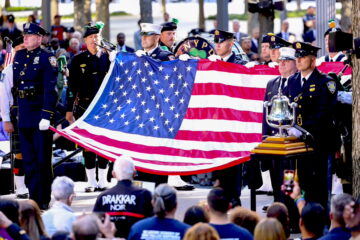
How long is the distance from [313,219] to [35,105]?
545 cm

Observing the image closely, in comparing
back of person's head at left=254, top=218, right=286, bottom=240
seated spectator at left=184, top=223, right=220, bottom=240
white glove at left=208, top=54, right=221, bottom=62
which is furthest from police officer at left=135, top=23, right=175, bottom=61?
seated spectator at left=184, top=223, right=220, bottom=240

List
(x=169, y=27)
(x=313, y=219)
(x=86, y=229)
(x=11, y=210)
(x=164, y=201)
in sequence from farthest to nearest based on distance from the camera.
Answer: (x=169, y=27) → (x=11, y=210) → (x=164, y=201) → (x=313, y=219) → (x=86, y=229)

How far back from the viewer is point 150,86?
15133mm

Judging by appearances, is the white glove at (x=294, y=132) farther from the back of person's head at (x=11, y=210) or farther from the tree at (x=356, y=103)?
the back of person's head at (x=11, y=210)

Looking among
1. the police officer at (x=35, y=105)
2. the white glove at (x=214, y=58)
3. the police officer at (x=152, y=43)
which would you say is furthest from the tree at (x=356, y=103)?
the police officer at (x=35, y=105)

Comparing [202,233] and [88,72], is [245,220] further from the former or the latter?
[88,72]

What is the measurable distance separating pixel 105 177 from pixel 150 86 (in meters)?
1.74

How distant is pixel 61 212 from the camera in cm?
1056

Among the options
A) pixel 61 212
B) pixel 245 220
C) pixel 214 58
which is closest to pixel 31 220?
pixel 61 212

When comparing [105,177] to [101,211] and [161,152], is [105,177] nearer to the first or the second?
[161,152]

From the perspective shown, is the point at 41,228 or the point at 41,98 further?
the point at 41,98

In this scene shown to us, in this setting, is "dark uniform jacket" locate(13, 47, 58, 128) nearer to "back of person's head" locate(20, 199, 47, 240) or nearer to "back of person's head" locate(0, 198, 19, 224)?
"back of person's head" locate(0, 198, 19, 224)

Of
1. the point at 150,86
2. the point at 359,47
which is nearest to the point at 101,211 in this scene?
the point at 359,47

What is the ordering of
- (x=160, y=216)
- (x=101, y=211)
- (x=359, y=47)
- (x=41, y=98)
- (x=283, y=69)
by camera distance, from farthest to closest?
(x=41, y=98), (x=283, y=69), (x=359, y=47), (x=101, y=211), (x=160, y=216)
